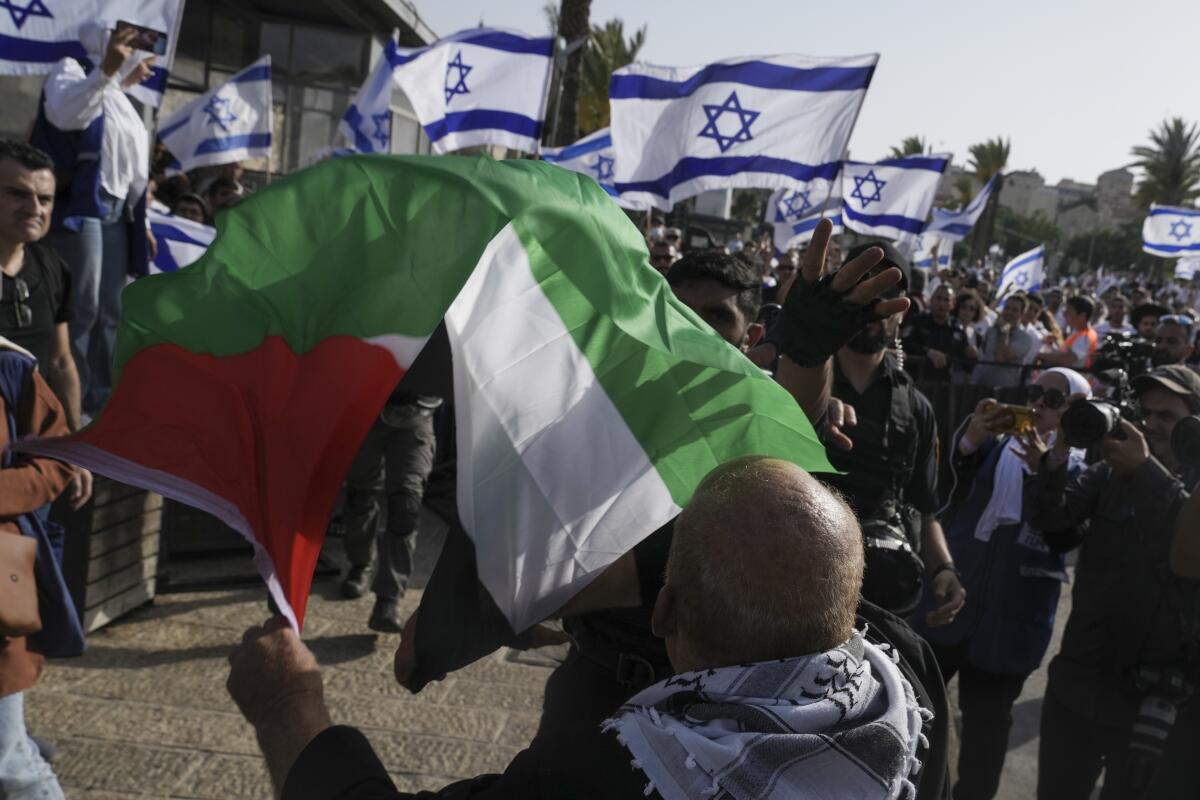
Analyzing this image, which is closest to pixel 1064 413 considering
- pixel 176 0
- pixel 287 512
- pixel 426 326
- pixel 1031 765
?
pixel 1031 765

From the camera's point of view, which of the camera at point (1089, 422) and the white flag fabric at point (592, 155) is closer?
the camera at point (1089, 422)

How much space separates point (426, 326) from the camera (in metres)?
2.16

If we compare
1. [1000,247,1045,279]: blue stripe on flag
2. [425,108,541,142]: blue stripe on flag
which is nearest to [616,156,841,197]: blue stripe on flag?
[425,108,541,142]: blue stripe on flag

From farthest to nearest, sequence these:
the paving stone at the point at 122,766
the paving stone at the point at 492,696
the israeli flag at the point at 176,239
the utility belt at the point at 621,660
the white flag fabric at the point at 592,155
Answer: the white flag fabric at the point at 592,155 < the israeli flag at the point at 176,239 < the paving stone at the point at 492,696 < the paving stone at the point at 122,766 < the utility belt at the point at 621,660

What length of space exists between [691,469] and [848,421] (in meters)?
0.84

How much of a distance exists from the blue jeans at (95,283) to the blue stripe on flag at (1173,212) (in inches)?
508

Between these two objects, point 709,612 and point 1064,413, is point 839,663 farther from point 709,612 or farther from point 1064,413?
point 1064,413

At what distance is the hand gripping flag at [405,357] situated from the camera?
7.00 ft

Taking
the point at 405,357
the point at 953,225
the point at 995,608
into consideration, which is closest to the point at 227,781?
the point at 405,357

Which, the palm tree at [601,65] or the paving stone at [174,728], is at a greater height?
the palm tree at [601,65]

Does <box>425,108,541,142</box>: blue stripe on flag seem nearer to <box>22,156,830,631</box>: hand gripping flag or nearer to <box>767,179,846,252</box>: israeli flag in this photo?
<box>767,179,846,252</box>: israeli flag

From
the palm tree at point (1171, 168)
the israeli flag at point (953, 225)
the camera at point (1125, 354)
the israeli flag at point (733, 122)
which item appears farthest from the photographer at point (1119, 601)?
the palm tree at point (1171, 168)

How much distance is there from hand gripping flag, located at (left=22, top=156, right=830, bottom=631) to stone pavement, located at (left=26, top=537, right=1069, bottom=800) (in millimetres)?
1988

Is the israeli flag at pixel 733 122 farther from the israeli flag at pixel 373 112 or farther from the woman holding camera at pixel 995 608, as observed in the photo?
the woman holding camera at pixel 995 608
